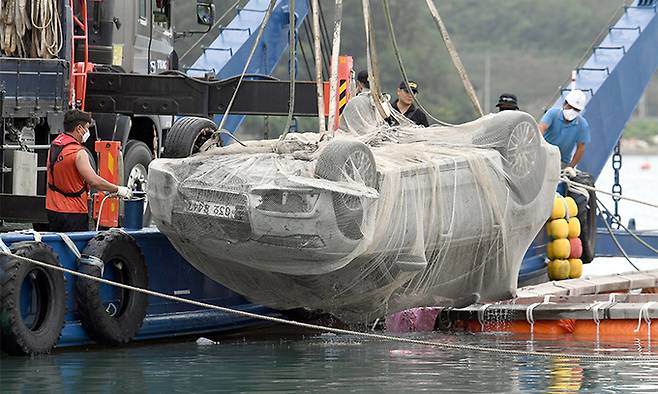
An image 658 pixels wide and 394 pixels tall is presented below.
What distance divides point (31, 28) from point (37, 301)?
4.22m

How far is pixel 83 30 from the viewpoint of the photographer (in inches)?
650

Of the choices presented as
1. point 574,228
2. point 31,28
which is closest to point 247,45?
point 574,228

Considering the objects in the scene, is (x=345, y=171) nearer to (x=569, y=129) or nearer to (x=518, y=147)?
(x=518, y=147)

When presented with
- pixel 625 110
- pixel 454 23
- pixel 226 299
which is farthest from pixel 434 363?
pixel 454 23

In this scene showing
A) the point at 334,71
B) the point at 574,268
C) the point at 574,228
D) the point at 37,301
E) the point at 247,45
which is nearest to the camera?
the point at 37,301

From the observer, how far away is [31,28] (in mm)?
15484

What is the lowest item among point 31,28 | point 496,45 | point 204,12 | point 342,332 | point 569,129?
point 342,332

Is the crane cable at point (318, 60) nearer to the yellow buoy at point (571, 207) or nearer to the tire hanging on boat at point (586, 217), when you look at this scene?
the yellow buoy at point (571, 207)

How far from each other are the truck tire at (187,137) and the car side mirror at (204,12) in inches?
184

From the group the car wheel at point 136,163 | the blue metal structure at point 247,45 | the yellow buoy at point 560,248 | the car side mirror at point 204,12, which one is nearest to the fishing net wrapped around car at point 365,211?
the yellow buoy at point 560,248

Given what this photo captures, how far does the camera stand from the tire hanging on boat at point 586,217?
57.9ft

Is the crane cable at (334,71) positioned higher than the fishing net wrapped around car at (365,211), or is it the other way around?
the crane cable at (334,71)

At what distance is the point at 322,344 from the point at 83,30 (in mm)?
4873

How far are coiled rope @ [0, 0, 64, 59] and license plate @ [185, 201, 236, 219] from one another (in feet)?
13.2
